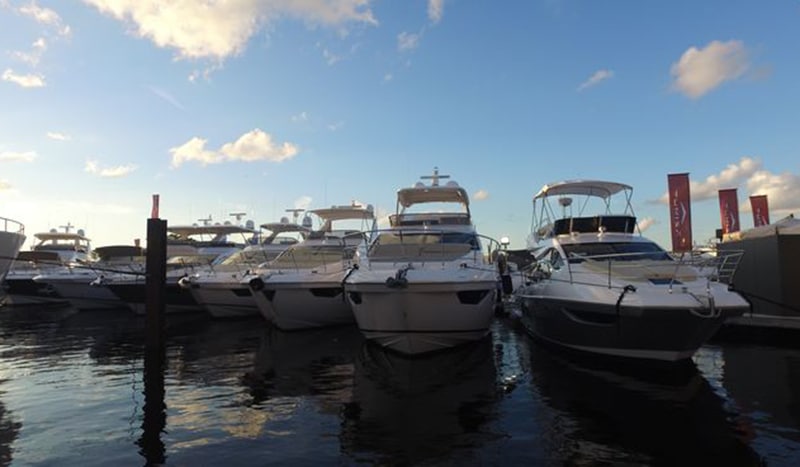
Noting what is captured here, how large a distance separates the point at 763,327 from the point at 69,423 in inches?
536

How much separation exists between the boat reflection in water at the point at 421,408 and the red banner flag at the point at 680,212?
41.1 feet

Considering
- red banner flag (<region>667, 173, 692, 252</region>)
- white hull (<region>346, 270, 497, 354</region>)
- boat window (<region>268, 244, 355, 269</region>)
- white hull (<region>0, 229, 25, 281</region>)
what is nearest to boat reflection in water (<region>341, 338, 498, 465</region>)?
white hull (<region>346, 270, 497, 354</region>)

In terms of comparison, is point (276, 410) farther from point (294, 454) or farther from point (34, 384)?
point (34, 384)

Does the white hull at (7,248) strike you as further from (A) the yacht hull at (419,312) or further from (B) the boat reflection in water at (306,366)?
(A) the yacht hull at (419,312)

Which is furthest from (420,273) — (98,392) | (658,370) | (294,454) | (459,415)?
(98,392)

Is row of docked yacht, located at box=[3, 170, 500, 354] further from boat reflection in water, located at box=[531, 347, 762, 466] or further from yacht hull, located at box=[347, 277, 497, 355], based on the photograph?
boat reflection in water, located at box=[531, 347, 762, 466]

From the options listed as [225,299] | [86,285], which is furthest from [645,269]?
[86,285]

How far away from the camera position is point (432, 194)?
1812cm

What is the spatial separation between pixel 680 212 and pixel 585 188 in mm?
7296

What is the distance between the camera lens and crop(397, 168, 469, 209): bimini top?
58.0 ft

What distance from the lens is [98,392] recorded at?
903cm

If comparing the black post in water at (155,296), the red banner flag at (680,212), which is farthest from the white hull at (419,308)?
the red banner flag at (680,212)

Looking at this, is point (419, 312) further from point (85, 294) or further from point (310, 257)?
point (85, 294)

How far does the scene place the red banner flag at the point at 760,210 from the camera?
26188 millimetres
